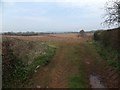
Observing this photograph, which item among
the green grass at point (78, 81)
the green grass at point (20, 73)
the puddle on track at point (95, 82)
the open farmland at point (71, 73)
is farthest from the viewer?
the green grass at point (20, 73)

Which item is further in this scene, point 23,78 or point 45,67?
point 45,67

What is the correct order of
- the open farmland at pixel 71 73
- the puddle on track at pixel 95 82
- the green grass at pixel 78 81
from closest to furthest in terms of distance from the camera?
the green grass at pixel 78 81, the puddle on track at pixel 95 82, the open farmland at pixel 71 73

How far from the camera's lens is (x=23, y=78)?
15320 millimetres

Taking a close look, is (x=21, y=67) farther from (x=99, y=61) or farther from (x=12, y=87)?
(x=99, y=61)

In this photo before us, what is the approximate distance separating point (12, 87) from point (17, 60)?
9.58ft

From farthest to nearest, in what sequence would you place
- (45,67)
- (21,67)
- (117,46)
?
1. (117,46)
2. (45,67)
3. (21,67)

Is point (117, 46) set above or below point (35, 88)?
above

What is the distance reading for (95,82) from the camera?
1497 centimetres

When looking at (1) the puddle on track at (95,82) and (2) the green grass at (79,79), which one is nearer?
(2) the green grass at (79,79)

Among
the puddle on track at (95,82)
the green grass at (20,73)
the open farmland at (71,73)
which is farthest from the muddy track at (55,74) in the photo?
the puddle on track at (95,82)

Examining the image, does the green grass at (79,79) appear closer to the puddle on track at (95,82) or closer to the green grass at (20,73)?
the puddle on track at (95,82)

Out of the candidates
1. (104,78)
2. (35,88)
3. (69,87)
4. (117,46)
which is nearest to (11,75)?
(35,88)

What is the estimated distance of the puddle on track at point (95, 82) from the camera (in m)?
14.4

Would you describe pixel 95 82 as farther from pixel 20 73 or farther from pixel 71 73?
pixel 20 73
